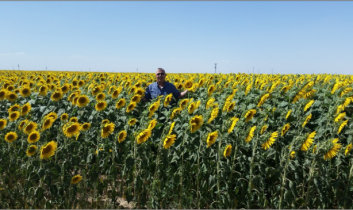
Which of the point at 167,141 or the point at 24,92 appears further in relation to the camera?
the point at 24,92

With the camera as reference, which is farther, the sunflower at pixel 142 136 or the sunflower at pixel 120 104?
the sunflower at pixel 120 104

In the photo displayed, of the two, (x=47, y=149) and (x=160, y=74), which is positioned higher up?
(x=160, y=74)

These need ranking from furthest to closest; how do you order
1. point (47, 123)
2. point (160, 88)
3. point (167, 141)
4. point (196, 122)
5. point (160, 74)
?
point (160, 88)
point (160, 74)
point (47, 123)
point (196, 122)
point (167, 141)

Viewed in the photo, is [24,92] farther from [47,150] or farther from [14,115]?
[47,150]

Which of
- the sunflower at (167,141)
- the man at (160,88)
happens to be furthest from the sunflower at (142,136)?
the man at (160,88)

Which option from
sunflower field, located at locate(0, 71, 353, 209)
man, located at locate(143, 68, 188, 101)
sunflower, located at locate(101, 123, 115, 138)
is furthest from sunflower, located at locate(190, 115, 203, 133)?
man, located at locate(143, 68, 188, 101)

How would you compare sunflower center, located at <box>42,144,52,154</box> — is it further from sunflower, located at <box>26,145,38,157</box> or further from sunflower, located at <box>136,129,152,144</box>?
sunflower, located at <box>136,129,152,144</box>

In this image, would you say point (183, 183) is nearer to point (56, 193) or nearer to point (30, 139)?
point (56, 193)

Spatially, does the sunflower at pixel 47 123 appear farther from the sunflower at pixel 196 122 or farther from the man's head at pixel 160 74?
the man's head at pixel 160 74

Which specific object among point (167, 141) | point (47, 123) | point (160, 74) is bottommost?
point (167, 141)

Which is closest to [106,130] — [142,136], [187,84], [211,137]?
[142,136]

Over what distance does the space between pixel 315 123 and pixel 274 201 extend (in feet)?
5.14

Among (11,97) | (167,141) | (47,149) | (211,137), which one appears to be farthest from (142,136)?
(11,97)

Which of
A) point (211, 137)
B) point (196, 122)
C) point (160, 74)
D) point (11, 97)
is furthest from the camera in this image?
point (160, 74)
